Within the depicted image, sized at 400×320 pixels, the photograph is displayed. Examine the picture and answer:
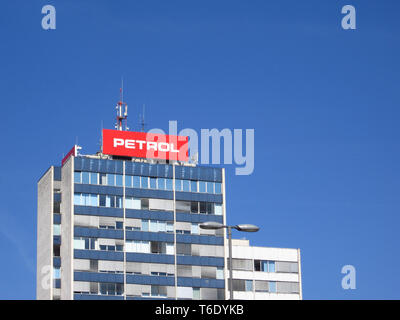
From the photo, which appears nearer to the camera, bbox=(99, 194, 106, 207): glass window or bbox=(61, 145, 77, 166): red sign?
bbox=(99, 194, 106, 207): glass window

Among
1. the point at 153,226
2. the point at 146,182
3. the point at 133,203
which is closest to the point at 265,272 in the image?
the point at 153,226

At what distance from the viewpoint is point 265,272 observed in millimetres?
159875

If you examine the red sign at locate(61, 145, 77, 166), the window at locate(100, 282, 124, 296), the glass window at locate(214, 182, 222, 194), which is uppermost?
the red sign at locate(61, 145, 77, 166)

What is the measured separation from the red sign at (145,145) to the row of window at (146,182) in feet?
11.1

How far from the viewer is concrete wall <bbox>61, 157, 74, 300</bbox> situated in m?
148

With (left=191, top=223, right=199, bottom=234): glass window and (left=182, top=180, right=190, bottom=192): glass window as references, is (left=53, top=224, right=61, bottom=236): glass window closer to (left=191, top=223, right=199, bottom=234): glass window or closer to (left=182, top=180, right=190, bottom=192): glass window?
(left=182, top=180, right=190, bottom=192): glass window

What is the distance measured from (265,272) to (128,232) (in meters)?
22.3

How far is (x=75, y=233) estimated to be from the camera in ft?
491

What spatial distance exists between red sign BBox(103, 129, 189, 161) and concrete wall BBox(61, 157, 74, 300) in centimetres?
645

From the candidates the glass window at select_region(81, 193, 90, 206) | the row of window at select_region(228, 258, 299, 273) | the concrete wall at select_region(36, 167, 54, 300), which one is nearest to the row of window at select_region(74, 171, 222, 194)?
the glass window at select_region(81, 193, 90, 206)
